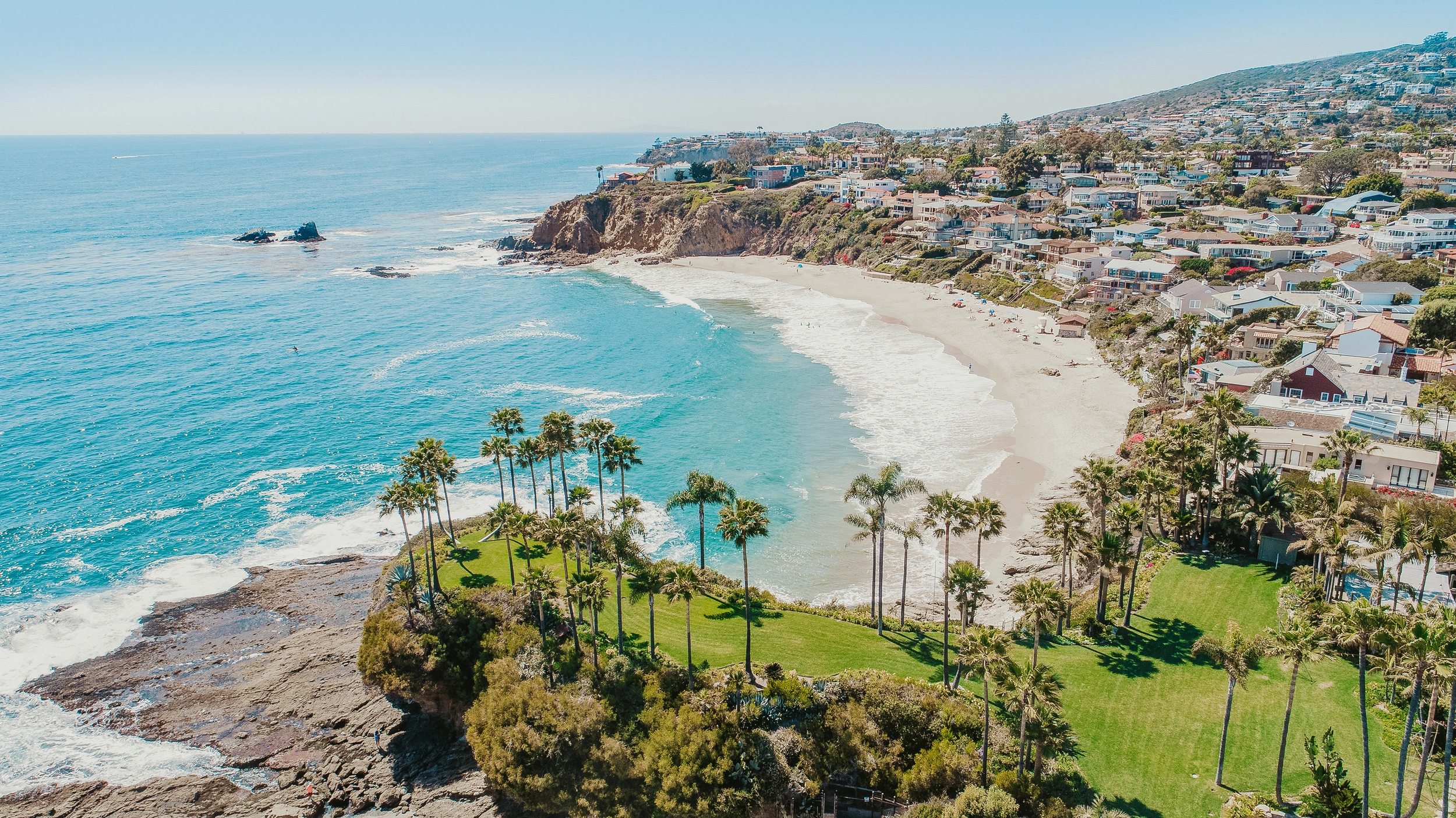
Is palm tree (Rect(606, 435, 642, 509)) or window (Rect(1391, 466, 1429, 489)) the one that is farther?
palm tree (Rect(606, 435, 642, 509))

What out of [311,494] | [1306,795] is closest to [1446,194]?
[1306,795]

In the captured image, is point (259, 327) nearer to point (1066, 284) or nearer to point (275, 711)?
point (275, 711)

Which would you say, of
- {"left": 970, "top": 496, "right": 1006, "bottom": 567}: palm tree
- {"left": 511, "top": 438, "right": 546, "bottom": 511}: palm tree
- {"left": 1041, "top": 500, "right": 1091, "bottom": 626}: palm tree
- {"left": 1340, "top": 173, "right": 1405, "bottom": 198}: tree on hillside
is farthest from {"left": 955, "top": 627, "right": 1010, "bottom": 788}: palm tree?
{"left": 1340, "top": 173, "right": 1405, "bottom": 198}: tree on hillside

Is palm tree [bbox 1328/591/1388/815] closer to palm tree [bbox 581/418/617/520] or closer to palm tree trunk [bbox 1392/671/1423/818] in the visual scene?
palm tree trunk [bbox 1392/671/1423/818]

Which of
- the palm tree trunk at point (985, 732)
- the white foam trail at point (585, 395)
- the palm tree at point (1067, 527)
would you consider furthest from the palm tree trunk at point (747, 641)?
the white foam trail at point (585, 395)

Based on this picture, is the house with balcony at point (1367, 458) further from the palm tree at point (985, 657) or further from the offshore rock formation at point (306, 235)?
the offshore rock formation at point (306, 235)

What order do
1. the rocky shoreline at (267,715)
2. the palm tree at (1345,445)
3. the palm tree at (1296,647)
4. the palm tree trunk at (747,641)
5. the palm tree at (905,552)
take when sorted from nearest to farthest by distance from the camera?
the palm tree at (1296,647) → the palm tree trunk at (747,641) → the rocky shoreline at (267,715) → the palm tree at (1345,445) → the palm tree at (905,552)

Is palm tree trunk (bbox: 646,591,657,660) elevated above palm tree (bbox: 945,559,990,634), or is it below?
below

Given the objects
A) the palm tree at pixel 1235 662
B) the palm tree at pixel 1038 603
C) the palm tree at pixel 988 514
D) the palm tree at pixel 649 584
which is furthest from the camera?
the palm tree at pixel 988 514
